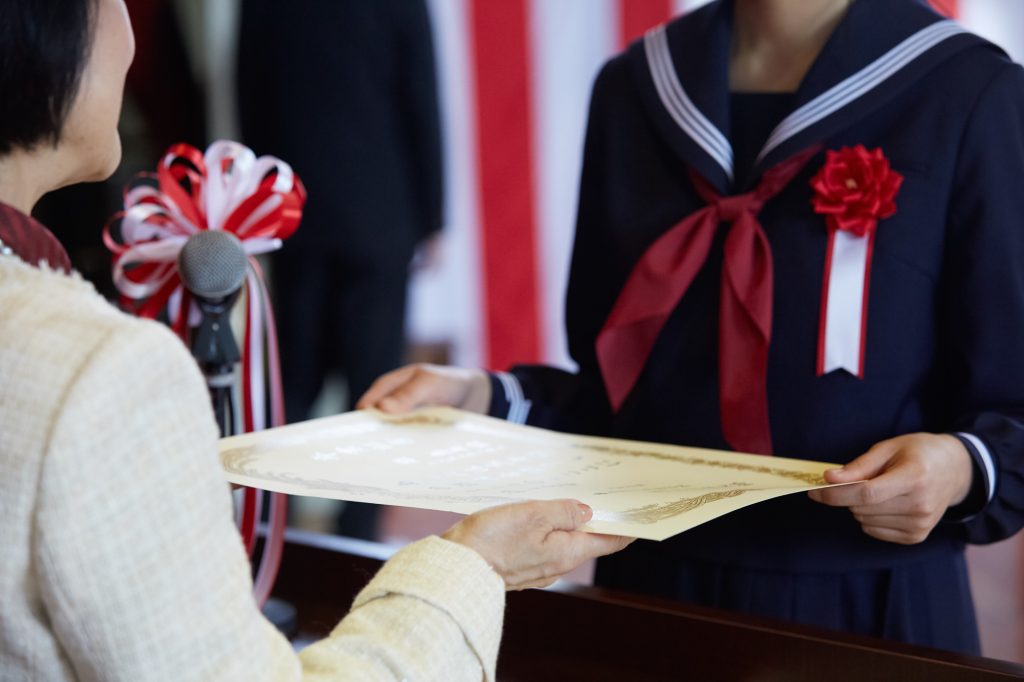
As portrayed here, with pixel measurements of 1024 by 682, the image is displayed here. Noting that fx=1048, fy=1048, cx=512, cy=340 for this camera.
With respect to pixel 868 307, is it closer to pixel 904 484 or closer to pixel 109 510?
pixel 904 484

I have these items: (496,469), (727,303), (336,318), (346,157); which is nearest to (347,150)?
(346,157)

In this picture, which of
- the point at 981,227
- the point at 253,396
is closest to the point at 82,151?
the point at 253,396

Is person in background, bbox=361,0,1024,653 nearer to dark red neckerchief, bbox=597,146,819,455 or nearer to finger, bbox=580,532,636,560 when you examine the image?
dark red neckerchief, bbox=597,146,819,455

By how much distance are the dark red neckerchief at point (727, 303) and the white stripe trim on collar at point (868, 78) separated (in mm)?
33

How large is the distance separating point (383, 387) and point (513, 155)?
213 centimetres

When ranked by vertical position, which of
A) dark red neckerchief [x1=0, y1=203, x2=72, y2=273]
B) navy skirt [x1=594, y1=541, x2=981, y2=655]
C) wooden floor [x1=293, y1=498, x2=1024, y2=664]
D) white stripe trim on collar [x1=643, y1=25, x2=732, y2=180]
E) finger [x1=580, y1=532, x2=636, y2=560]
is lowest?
wooden floor [x1=293, y1=498, x2=1024, y2=664]

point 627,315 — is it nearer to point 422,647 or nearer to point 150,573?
point 422,647

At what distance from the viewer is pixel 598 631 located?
0.97 meters

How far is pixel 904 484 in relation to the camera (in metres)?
0.86

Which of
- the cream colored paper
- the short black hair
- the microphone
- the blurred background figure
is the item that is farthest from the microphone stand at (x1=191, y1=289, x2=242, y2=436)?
the blurred background figure

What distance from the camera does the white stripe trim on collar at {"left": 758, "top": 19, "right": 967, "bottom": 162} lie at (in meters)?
1.04

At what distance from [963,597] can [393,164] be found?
1991mm

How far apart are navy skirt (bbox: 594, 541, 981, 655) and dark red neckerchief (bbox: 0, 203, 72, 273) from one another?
728mm

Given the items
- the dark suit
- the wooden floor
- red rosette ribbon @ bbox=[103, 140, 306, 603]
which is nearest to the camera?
red rosette ribbon @ bbox=[103, 140, 306, 603]
